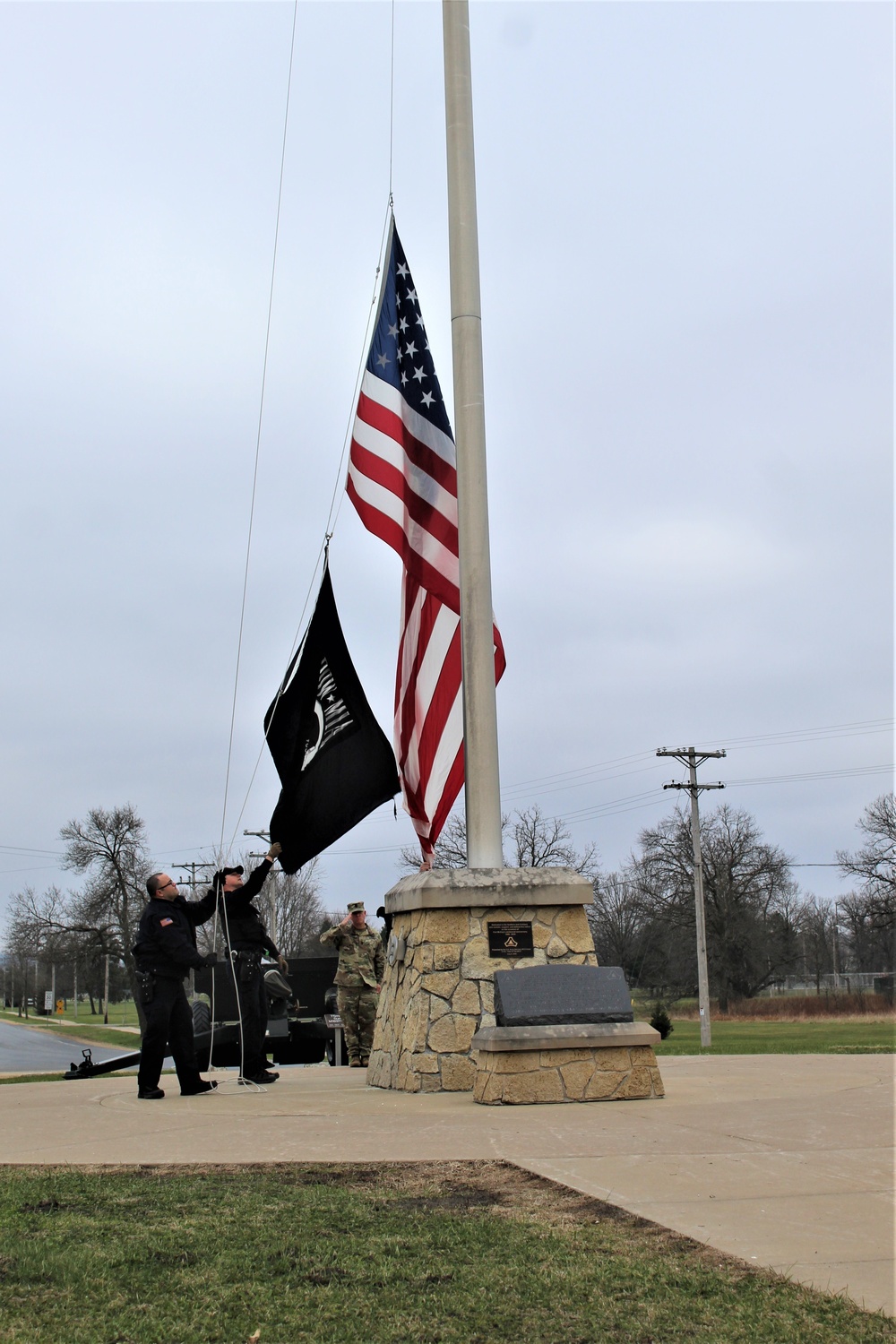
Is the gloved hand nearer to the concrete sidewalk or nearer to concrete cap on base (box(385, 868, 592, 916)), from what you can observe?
concrete cap on base (box(385, 868, 592, 916))

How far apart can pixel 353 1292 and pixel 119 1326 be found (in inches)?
25.0

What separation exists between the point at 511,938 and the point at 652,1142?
3248 mm

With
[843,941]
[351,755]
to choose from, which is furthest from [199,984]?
[843,941]

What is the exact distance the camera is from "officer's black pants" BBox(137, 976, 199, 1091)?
872 centimetres

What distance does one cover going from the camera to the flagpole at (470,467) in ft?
31.2

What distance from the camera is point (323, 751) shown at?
33.7ft

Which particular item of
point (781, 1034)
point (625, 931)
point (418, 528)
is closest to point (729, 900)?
point (625, 931)

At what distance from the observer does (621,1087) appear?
7.81 meters

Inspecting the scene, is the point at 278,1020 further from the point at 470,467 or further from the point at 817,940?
the point at 817,940

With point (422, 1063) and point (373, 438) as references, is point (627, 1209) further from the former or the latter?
point (373, 438)

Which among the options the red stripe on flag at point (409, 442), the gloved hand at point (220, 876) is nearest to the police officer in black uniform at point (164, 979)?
the gloved hand at point (220, 876)

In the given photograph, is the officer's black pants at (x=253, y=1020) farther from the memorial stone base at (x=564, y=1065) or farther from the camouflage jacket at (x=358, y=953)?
the memorial stone base at (x=564, y=1065)

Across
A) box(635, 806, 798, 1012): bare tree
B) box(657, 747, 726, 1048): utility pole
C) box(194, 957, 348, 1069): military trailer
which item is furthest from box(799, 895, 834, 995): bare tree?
box(194, 957, 348, 1069): military trailer

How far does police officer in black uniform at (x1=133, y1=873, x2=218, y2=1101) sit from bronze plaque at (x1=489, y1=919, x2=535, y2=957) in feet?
6.73
